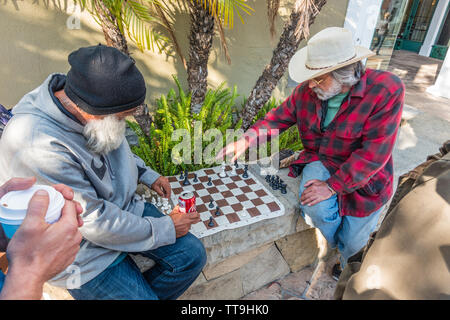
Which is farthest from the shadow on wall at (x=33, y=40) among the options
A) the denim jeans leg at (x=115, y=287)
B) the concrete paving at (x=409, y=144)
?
the concrete paving at (x=409, y=144)

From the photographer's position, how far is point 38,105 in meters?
1.50

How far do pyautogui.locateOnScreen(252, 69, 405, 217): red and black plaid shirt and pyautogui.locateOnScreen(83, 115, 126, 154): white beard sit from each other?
1.63 m

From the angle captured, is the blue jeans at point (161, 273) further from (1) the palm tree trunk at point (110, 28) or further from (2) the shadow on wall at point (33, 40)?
(2) the shadow on wall at point (33, 40)

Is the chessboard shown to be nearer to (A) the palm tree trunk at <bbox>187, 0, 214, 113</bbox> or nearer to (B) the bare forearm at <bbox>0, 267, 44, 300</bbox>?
(A) the palm tree trunk at <bbox>187, 0, 214, 113</bbox>

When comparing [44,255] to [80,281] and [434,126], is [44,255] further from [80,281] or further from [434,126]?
[434,126]

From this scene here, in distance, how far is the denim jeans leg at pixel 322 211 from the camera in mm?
2358

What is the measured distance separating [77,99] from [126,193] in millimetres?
756

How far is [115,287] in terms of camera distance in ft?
5.46

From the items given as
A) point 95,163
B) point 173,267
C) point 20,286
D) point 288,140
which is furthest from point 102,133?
point 288,140

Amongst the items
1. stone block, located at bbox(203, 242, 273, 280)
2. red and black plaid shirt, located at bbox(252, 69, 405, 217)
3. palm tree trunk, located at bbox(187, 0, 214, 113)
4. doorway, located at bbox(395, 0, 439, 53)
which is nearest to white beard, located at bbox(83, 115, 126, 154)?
stone block, located at bbox(203, 242, 273, 280)

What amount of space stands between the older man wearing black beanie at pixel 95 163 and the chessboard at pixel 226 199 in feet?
1.76

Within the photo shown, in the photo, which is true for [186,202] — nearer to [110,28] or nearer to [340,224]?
[340,224]

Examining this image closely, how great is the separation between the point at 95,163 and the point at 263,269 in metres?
2.02
